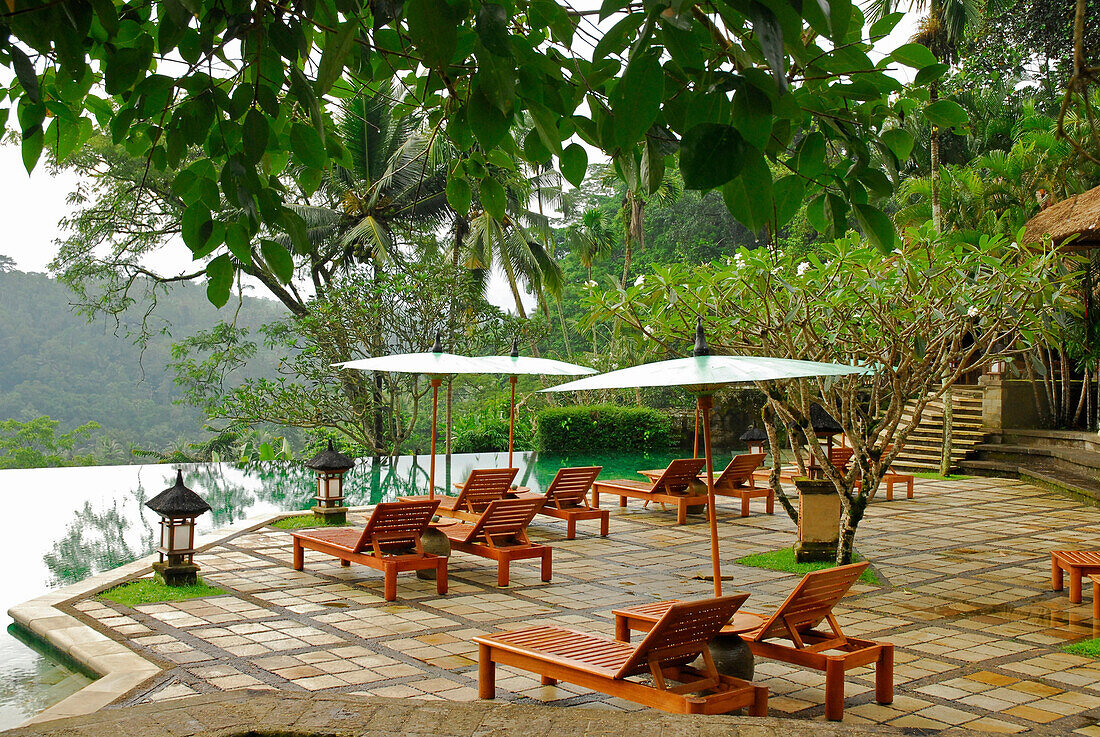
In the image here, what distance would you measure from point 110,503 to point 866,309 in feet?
35.7

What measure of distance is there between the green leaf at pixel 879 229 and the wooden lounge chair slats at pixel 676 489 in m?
9.10

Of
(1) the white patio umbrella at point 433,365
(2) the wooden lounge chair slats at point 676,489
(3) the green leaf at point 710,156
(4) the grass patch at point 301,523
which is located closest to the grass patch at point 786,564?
(2) the wooden lounge chair slats at point 676,489

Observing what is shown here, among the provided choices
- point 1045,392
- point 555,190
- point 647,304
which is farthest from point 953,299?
point 555,190

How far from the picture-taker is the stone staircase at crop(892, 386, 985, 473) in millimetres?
17016

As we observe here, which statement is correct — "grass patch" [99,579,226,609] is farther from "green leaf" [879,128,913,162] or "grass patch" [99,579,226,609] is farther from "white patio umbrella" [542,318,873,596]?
"green leaf" [879,128,913,162]

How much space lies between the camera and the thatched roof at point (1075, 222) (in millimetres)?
10273

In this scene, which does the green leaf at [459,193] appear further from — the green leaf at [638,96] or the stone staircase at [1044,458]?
the stone staircase at [1044,458]

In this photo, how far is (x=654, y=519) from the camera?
11.1 m

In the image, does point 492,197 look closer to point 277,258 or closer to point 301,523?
point 277,258

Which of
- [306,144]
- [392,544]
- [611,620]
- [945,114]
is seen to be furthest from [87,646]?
[945,114]

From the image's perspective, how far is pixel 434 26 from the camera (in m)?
1.29

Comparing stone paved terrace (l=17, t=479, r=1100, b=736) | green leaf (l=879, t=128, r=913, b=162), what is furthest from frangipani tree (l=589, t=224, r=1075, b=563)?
green leaf (l=879, t=128, r=913, b=162)

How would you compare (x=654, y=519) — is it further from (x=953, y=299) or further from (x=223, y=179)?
(x=223, y=179)

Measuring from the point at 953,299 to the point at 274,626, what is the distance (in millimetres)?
5497
